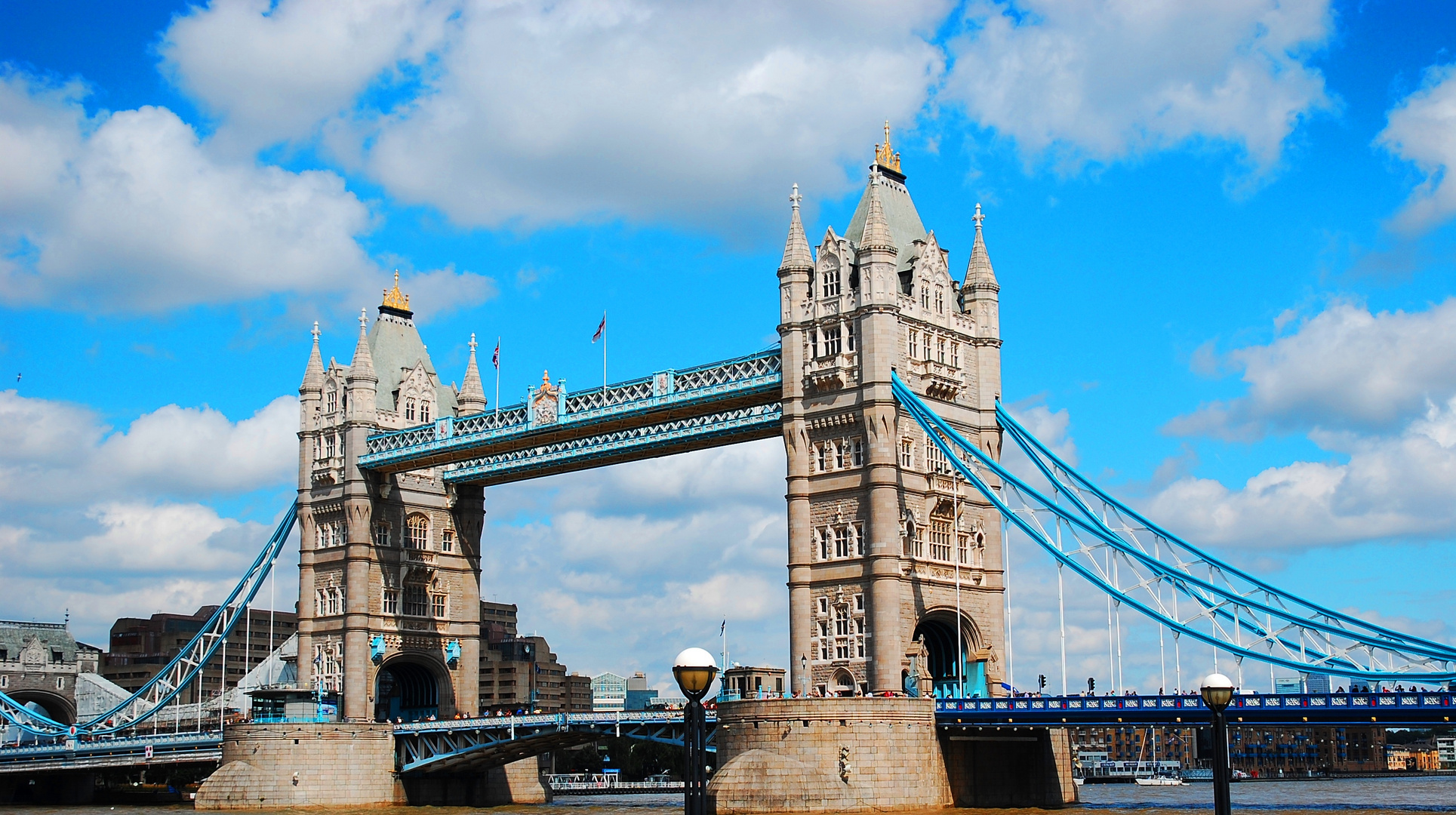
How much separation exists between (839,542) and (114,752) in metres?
48.2

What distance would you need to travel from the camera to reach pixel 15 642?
424 feet

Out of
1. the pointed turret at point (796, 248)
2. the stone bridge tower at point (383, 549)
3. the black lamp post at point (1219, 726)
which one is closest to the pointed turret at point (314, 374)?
the stone bridge tower at point (383, 549)

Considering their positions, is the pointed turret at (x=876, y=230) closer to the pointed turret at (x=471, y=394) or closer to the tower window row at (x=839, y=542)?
the tower window row at (x=839, y=542)

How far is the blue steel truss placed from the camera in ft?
249

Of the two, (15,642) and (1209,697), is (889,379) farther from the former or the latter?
(15,642)

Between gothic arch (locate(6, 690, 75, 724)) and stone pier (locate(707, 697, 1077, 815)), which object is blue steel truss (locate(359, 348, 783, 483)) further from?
gothic arch (locate(6, 690, 75, 724))

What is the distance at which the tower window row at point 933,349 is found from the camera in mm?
71562

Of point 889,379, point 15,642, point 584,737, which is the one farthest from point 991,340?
point 15,642

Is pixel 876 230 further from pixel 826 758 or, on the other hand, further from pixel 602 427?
pixel 826 758

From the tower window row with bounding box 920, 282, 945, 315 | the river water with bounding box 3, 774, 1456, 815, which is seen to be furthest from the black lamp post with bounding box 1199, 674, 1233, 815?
the tower window row with bounding box 920, 282, 945, 315

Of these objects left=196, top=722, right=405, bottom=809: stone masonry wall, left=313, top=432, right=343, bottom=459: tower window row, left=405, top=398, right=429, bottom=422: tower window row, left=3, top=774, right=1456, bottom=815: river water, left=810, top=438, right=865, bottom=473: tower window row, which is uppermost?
left=405, top=398, right=429, bottom=422: tower window row

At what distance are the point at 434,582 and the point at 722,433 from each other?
82.0 feet

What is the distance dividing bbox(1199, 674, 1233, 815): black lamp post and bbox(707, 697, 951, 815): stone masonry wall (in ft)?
91.1

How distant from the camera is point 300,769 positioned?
7931cm
